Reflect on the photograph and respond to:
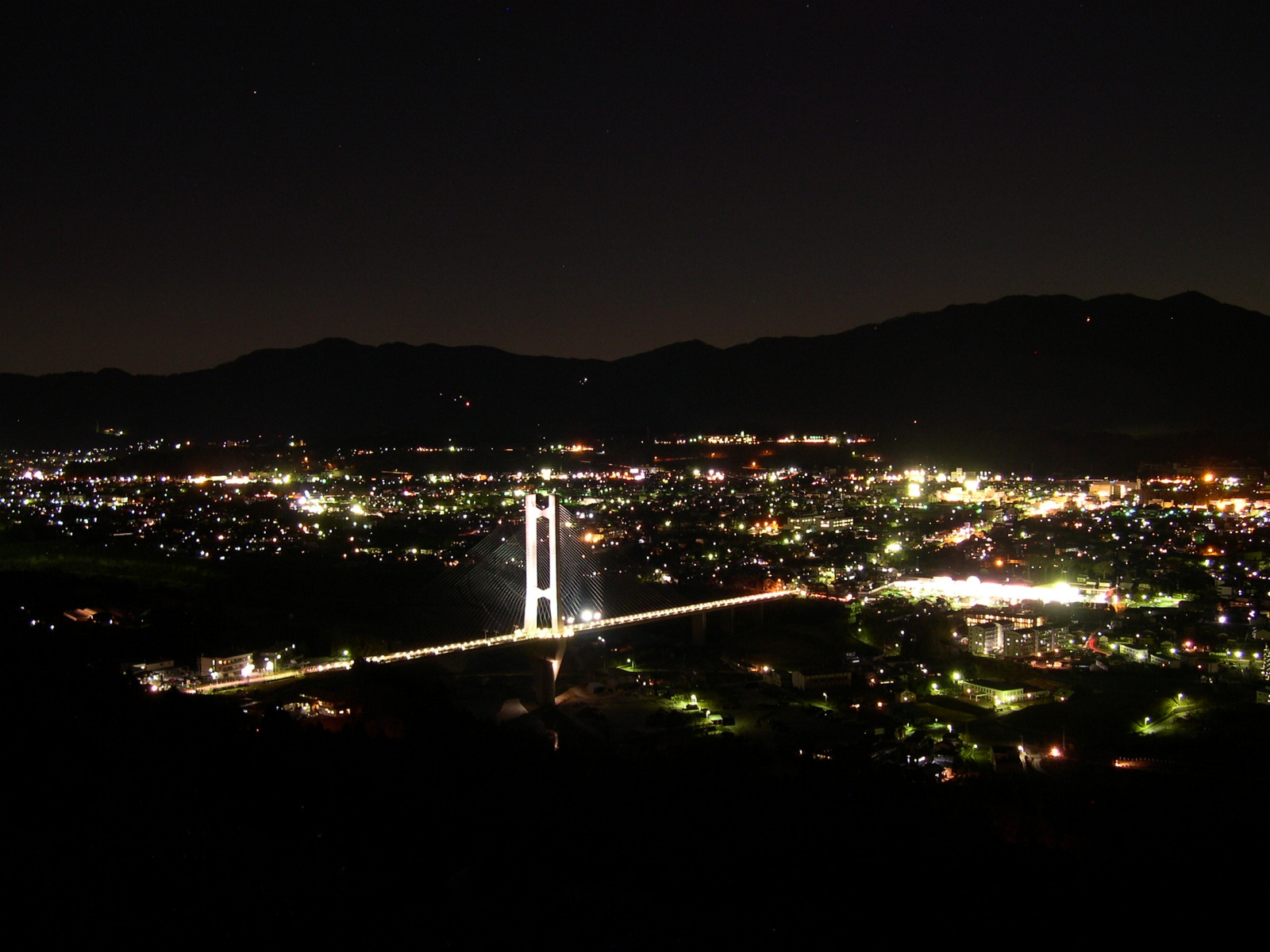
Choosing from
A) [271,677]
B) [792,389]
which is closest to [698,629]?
[271,677]

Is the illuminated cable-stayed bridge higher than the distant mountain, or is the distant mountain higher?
the distant mountain

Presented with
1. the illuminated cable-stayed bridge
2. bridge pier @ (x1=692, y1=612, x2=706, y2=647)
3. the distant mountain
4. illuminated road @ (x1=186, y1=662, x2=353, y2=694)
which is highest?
the distant mountain

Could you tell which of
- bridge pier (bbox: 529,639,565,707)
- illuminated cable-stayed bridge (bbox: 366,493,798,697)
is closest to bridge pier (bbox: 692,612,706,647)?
illuminated cable-stayed bridge (bbox: 366,493,798,697)

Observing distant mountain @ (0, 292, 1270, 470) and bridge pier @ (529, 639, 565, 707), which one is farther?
distant mountain @ (0, 292, 1270, 470)

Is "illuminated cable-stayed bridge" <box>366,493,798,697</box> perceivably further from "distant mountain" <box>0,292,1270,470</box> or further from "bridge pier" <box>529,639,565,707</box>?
"distant mountain" <box>0,292,1270,470</box>

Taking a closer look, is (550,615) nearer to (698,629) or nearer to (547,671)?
(547,671)

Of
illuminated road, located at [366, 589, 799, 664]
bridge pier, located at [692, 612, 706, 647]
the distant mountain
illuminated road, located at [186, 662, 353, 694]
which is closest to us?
illuminated road, located at [186, 662, 353, 694]

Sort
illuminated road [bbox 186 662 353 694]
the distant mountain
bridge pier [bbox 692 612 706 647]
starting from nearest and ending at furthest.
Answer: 1. illuminated road [bbox 186 662 353 694]
2. bridge pier [bbox 692 612 706 647]
3. the distant mountain

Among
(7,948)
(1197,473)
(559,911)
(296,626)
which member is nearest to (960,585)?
(296,626)

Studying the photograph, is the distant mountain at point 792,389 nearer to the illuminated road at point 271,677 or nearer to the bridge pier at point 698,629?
the bridge pier at point 698,629
